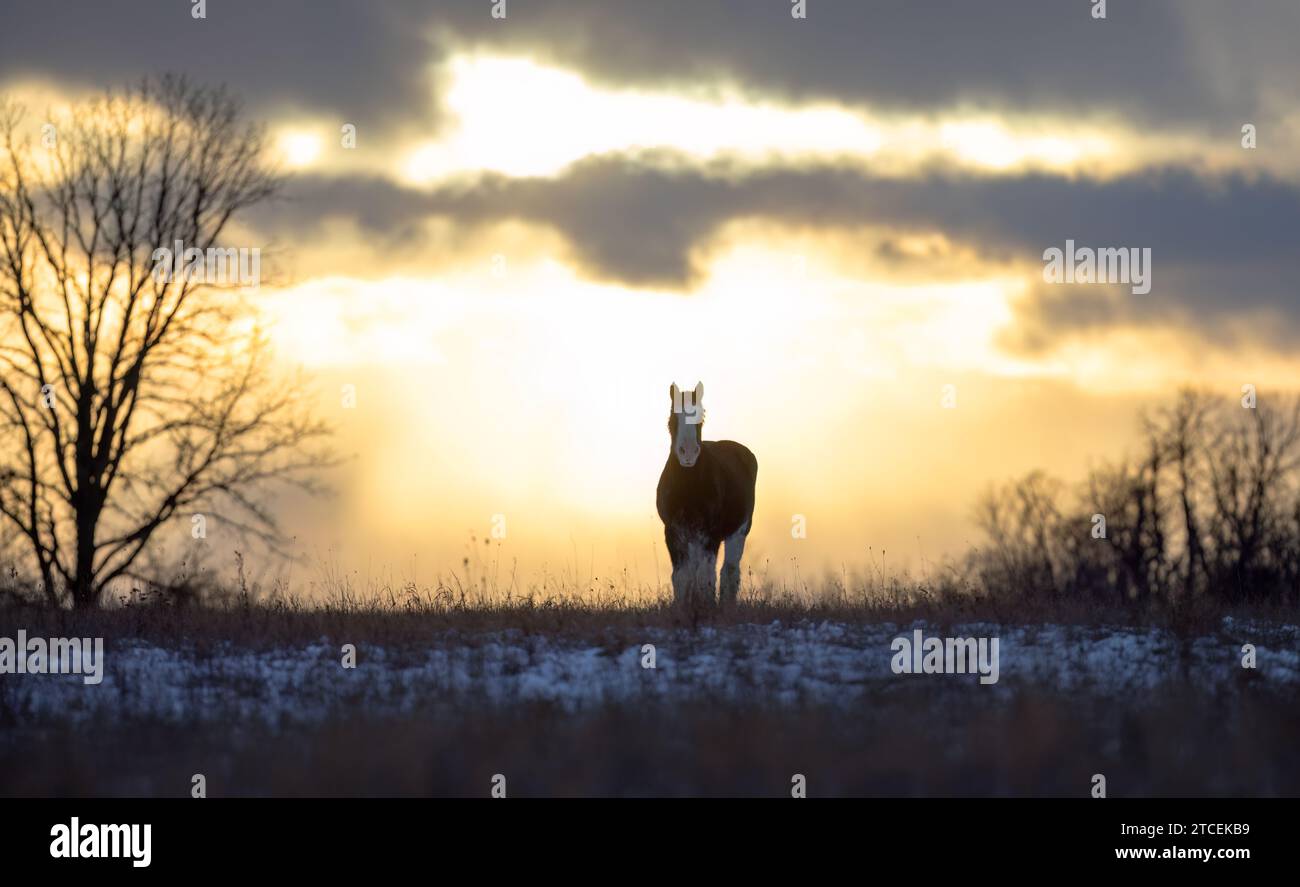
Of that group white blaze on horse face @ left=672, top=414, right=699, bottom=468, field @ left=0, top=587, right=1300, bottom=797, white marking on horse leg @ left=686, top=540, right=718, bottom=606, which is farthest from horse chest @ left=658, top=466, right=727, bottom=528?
field @ left=0, top=587, right=1300, bottom=797

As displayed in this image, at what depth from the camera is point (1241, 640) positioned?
587 inches

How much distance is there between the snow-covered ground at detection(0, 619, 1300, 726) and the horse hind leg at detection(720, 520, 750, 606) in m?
5.16

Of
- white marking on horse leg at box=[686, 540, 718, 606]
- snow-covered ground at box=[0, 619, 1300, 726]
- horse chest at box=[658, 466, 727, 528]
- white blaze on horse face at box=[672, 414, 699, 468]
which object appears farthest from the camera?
horse chest at box=[658, 466, 727, 528]

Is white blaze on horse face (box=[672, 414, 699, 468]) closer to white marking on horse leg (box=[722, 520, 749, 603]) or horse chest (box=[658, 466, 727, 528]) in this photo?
horse chest (box=[658, 466, 727, 528])

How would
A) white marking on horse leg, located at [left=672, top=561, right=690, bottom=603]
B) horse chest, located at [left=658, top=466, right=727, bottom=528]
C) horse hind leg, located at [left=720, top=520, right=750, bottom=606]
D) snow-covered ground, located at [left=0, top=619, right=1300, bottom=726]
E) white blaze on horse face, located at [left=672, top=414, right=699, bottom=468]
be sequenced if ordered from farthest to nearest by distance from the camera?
horse hind leg, located at [left=720, top=520, right=750, bottom=606]
horse chest, located at [left=658, top=466, right=727, bottom=528]
white marking on horse leg, located at [left=672, top=561, right=690, bottom=603]
white blaze on horse face, located at [left=672, top=414, right=699, bottom=468]
snow-covered ground, located at [left=0, top=619, right=1300, bottom=726]

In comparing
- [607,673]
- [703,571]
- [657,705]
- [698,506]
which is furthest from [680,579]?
[657,705]

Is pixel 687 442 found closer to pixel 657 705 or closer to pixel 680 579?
pixel 680 579

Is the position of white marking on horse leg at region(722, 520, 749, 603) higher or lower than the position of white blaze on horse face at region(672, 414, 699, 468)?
lower

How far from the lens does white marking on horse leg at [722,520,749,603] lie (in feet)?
67.5

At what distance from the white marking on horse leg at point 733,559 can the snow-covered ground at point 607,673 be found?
204 inches

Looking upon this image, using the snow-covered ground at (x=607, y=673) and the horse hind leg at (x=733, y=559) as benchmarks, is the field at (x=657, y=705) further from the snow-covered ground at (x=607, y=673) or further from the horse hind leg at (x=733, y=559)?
the horse hind leg at (x=733, y=559)

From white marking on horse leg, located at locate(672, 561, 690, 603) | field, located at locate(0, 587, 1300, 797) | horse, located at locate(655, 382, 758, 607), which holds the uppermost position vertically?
horse, located at locate(655, 382, 758, 607)

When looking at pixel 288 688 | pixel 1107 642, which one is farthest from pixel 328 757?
pixel 1107 642

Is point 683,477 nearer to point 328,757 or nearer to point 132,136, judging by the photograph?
point 328,757
